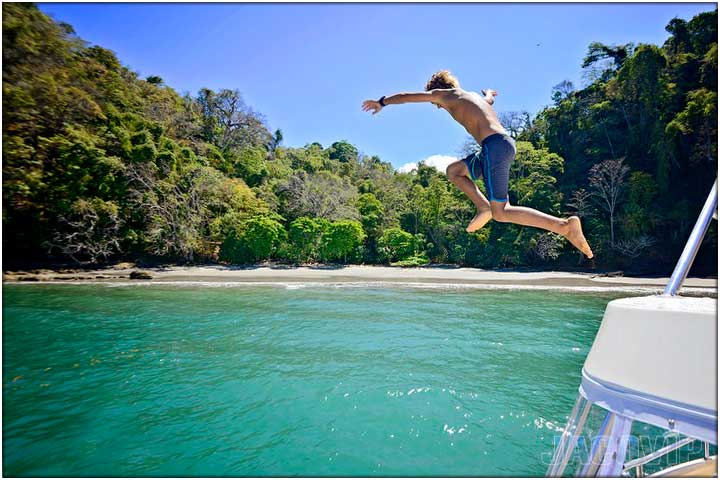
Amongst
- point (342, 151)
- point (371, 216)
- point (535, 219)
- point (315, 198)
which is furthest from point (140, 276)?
point (342, 151)

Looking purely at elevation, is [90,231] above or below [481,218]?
above

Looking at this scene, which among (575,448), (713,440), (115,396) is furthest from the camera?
(115,396)

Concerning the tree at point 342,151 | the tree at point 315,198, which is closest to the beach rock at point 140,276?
the tree at point 315,198

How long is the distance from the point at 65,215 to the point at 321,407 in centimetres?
2277

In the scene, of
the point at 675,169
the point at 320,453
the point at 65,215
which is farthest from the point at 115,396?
the point at 675,169

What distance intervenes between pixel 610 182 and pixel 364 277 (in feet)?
52.8

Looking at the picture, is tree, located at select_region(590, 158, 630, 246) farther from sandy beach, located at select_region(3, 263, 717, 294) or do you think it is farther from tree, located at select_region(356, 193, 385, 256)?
tree, located at select_region(356, 193, 385, 256)

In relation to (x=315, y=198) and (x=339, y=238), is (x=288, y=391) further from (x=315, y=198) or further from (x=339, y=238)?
(x=315, y=198)

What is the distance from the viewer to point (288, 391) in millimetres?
5367

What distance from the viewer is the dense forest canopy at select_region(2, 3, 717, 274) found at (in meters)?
20.8

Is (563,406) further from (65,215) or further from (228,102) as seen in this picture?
(228,102)

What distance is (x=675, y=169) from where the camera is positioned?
21.5 metres

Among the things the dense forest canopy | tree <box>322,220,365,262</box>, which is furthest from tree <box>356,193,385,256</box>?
tree <box>322,220,365,262</box>

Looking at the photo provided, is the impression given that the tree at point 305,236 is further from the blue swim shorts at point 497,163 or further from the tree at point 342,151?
the tree at point 342,151
